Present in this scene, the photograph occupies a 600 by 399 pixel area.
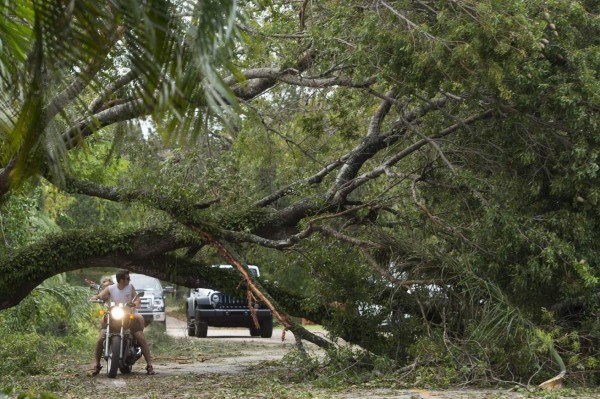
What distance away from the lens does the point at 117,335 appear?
16.2 meters

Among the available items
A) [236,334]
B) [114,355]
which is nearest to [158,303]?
[236,334]

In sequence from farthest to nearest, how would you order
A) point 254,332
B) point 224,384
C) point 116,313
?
1. point 254,332
2. point 116,313
3. point 224,384

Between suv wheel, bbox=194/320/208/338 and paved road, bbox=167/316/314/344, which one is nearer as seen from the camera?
paved road, bbox=167/316/314/344

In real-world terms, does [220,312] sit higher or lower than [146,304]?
lower

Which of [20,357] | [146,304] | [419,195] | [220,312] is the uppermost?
[419,195]

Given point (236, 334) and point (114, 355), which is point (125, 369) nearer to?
point (114, 355)

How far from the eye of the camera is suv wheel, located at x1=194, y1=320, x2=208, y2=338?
28.6 m

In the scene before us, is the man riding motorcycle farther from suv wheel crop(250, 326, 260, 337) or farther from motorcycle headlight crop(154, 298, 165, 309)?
motorcycle headlight crop(154, 298, 165, 309)

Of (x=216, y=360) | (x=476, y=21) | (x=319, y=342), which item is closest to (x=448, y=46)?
(x=476, y=21)

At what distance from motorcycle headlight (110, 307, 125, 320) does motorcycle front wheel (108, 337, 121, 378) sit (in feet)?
1.10

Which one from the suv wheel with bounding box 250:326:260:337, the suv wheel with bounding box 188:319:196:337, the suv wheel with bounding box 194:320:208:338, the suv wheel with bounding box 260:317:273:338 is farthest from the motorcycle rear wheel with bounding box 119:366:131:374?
the suv wheel with bounding box 250:326:260:337

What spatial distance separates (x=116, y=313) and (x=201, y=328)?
1277 cm

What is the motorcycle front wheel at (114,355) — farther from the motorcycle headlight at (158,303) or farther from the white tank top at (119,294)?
the motorcycle headlight at (158,303)

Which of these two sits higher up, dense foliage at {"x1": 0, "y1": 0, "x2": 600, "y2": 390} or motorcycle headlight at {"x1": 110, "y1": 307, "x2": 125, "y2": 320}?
dense foliage at {"x1": 0, "y1": 0, "x2": 600, "y2": 390}
